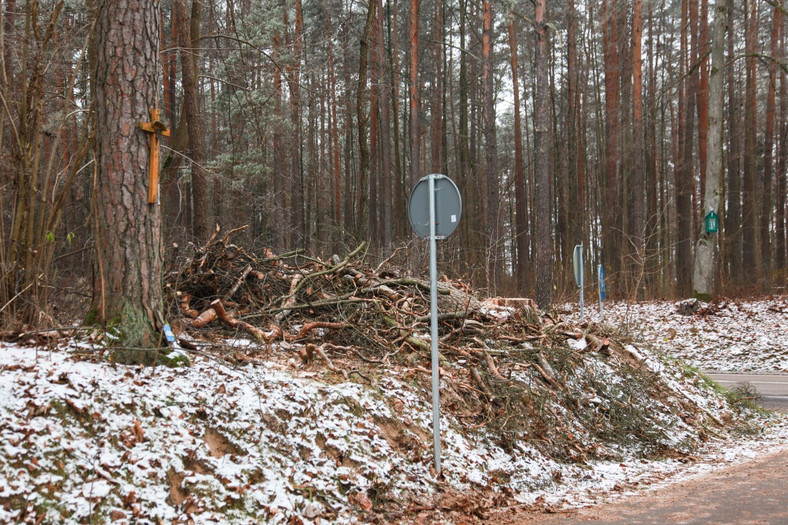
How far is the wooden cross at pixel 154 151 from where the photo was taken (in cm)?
550

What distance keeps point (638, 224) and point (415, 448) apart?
1756 cm

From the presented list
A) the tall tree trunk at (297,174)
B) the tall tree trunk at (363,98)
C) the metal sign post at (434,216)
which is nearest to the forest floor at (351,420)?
the metal sign post at (434,216)

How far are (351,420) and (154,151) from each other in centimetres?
300

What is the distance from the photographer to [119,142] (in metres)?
5.37

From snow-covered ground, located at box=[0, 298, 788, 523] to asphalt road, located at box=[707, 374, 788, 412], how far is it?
14.2 ft

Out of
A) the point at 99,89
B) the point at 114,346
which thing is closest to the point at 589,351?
the point at 114,346

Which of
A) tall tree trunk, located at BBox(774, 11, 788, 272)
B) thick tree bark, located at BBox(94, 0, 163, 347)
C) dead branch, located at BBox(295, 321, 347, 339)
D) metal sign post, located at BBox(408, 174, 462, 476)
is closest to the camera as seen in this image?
thick tree bark, located at BBox(94, 0, 163, 347)

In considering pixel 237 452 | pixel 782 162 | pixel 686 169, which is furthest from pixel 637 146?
pixel 237 452

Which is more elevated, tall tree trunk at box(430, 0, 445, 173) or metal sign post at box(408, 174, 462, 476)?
tall tree trunk at box(430, 0, 445, 173)

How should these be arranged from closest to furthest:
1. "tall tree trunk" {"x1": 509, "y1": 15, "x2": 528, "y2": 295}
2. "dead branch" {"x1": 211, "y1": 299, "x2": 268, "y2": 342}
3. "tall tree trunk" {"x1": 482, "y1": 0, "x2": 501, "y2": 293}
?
"dead branch" {"x1": 211, "y1": 299, "x2": 268, "y2": 342} → "tall tree trunk" {"x1": 482, "y1": 0, "x2": 501, "y2": 293} → "tall tree trunk" {"x1": 509, "y1": 15, "x2": 528, "y2": 295}

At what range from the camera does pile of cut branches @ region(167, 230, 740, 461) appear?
6.97m

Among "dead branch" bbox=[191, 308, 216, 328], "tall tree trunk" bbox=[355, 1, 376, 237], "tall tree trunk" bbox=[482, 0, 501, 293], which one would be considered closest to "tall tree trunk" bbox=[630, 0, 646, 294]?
"tall tree trunk" bbox=[482, 0, 501, 293]

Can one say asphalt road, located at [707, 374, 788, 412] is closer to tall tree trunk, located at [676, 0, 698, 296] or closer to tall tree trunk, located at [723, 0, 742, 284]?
tall tree trunk, located at [676, 0, 698, 296]

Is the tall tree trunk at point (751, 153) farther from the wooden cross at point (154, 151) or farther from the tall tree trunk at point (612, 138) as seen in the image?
the wooden cross at point (154, 151)
